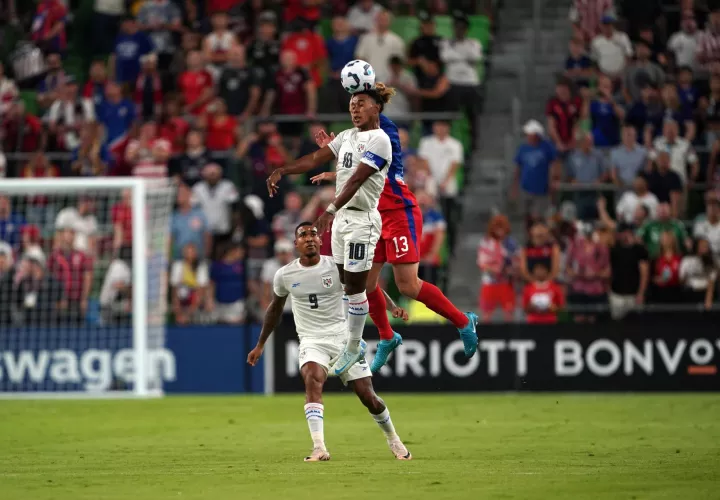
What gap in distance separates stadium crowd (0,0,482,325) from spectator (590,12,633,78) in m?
2.13

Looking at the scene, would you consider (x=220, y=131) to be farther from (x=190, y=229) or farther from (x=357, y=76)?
(x=357, y=76)

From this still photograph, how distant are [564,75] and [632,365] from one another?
5923 millimetres

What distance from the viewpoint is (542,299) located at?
72.8 feet

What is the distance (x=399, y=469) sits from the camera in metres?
11.9

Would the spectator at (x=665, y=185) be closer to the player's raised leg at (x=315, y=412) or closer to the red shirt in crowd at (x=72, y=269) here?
the red shirt in crowd at (x=72, y=269)

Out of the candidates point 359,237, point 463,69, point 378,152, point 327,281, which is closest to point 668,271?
point 463,69

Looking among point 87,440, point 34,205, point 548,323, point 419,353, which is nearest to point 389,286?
point 419,353

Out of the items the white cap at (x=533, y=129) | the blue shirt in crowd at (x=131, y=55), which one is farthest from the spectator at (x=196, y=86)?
the white cap at (x=533, y=129)

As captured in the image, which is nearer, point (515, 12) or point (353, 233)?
point (353, 233)

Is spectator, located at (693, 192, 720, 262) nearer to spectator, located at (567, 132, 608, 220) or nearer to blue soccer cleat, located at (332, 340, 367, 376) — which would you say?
spectator, located at (567, 132, 608, 220)

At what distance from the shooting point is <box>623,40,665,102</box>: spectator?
24.8 m

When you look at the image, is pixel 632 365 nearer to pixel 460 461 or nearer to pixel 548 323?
pixel 548 323

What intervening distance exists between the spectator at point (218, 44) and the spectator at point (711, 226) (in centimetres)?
921

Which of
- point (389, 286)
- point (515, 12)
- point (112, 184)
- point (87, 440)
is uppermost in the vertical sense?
point (515, 12)
